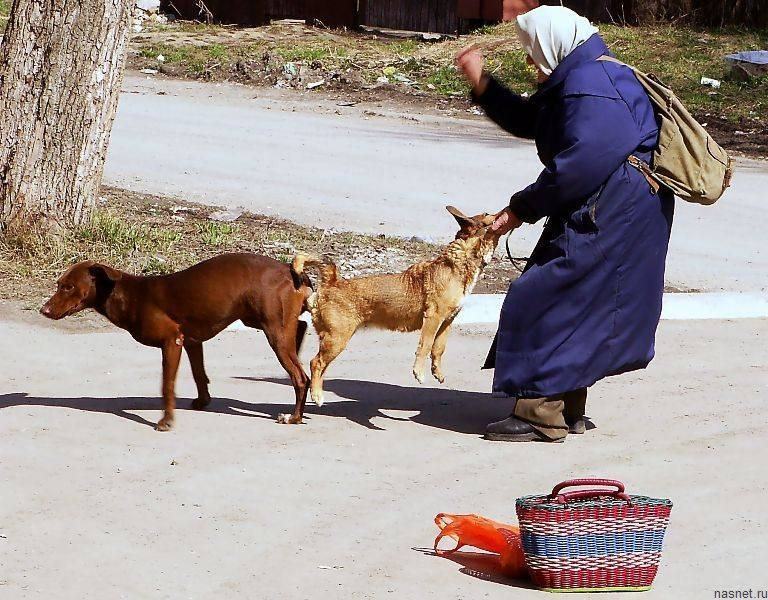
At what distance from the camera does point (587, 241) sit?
618cm

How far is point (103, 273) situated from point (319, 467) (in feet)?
4.89

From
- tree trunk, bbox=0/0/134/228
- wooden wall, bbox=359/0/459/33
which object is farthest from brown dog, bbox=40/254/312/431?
wooden wall, bbox=359/0/459/33

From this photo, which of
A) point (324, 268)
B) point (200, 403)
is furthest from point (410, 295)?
point (200, 403)

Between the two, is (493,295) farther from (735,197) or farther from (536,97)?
(735,197)

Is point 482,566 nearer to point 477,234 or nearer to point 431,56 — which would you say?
point 477,234

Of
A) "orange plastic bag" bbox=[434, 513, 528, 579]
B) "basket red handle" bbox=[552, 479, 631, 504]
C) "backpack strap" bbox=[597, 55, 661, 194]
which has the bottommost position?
"orange plastic bag" bbox=[434, 513, 528, 579]

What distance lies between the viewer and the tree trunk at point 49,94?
31.3 ft

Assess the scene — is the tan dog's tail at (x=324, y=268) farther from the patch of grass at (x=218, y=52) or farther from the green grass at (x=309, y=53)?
the patch of grass at (x=218, y=52)

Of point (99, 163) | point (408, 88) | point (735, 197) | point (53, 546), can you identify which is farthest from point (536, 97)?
point (408, 88)

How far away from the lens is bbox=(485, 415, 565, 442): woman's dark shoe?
6516 millimetres

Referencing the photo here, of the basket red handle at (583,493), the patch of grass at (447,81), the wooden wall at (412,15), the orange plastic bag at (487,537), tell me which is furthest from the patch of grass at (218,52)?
the basket red handle at (583,493)

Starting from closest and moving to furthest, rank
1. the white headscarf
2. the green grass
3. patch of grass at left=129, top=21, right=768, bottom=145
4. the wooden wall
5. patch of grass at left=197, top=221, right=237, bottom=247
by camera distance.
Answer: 1. the white headscarf
2. patch of grass at left=197, top=221, right=237, bottom=247
3. patch of grass at left=129, top=21, right=768, bottom=145
4. the green grass
5. the wooden wall

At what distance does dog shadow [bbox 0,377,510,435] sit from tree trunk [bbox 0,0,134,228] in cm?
289

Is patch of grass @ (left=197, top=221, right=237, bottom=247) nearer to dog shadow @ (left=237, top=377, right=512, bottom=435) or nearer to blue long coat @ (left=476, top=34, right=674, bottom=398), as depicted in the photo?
dog shadow @ (left=237, top=377, right=512, bottom=435)
